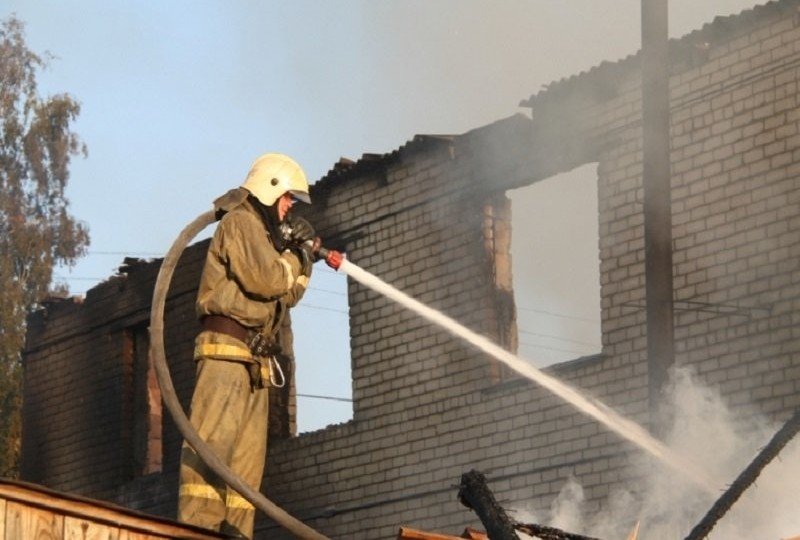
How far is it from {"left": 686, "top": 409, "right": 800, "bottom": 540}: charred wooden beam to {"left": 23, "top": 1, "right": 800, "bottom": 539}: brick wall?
523cm

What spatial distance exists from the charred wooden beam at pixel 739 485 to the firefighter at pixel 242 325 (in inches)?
91.2

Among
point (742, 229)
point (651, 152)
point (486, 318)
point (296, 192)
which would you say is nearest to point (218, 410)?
point (296, 192)

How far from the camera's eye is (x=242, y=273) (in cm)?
866

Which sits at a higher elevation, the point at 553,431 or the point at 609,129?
the point at 609,129

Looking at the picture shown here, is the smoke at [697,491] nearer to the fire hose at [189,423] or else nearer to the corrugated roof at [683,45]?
the corrugated roof at [683,45]

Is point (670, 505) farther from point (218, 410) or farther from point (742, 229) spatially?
point (218, 410)

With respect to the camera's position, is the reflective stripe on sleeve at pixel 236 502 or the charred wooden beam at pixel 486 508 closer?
the charred wooden beam at pixel 486 508

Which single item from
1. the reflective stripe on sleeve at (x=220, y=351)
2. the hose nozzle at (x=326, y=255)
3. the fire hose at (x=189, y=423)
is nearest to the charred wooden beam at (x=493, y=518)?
the fire hose at (x=189, y=423)

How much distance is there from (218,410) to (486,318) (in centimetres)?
726

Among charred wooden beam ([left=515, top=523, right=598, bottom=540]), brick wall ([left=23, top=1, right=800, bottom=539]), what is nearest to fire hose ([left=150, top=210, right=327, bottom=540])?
charred wooden beam ([left=515, top=523, right=598, bottom=540])

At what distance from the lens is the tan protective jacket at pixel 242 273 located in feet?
28.5

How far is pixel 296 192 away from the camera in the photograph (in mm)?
8984

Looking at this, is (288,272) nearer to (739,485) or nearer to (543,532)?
(543,532)

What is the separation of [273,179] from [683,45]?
236 inches
